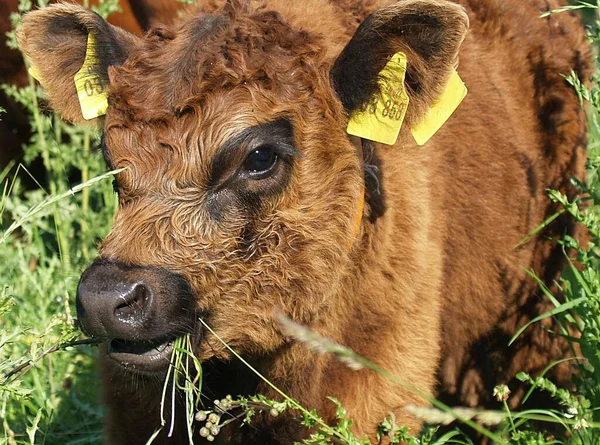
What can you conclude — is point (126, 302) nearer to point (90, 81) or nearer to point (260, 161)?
point (260, 161)

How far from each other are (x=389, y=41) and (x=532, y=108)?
1.71m

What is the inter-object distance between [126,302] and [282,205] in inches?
28.7

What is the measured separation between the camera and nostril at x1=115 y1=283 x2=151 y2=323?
118 inches

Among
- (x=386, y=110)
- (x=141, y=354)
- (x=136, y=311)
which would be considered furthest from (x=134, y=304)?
(x=386, y=110)

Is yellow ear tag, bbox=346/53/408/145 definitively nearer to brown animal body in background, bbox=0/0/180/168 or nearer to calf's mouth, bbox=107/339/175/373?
calf's mouth, bbox=107/339/175/373

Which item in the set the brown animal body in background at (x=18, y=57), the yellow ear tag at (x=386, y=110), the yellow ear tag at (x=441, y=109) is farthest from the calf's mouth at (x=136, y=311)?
the brown animal body in background at (x=18, y=57)

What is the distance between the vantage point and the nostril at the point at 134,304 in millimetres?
3000

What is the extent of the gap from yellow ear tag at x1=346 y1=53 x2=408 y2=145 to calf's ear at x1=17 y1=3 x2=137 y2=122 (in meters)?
0.98

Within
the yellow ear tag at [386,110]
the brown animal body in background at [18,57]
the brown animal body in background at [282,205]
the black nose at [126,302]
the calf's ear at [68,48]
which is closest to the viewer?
the black nose at [126,302]

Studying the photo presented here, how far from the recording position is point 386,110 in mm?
3586

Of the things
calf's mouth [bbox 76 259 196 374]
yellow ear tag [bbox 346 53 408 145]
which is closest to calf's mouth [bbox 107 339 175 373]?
calf's mouth [bbox 76 259 196 374]

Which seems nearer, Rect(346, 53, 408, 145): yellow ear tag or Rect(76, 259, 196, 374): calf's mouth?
Rect(76, 259, 196, 374): calf's mouth

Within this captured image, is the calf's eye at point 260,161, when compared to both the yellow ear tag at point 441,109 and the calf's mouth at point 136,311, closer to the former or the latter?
the calf's mouth at point 136,311

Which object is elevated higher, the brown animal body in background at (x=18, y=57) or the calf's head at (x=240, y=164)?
the calf's head at (x=240, y=164)
